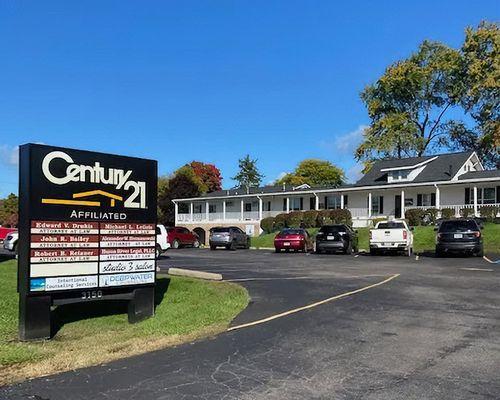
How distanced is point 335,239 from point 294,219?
17351 millimetres

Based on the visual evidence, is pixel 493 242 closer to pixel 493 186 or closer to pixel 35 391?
pixel 493 186

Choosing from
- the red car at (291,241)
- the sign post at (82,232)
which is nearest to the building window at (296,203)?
the red car at (291,241)

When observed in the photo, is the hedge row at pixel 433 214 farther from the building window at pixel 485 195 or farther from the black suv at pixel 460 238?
the black suv at pixel 460 238

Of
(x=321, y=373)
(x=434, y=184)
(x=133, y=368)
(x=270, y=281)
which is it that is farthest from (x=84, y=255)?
(x=434, y=184)

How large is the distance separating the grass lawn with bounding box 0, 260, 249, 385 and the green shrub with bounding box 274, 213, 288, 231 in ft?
113

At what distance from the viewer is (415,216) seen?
3909 centimetres

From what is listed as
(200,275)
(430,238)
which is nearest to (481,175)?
(430,238)

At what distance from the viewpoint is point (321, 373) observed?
6.20m

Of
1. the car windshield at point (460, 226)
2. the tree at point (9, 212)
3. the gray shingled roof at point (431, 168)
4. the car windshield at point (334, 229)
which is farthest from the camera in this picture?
the tree at point (9, 212)

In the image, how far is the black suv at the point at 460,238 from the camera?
24.3 meters

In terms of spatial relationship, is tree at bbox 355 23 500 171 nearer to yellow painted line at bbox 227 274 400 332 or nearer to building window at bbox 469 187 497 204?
building window at bbox 469 187 497 204

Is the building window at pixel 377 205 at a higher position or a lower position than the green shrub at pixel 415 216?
higher

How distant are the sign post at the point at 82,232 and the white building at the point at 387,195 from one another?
107ft

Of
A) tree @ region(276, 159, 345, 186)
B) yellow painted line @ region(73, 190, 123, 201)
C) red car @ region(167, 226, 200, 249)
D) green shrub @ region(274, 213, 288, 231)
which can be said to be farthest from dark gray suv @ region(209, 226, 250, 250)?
tree @ region(276, 159, 345, 186)
